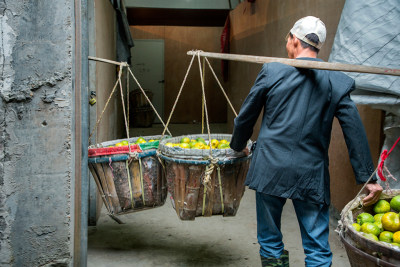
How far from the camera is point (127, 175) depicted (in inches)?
117

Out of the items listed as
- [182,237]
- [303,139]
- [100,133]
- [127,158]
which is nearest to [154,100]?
[100,133]

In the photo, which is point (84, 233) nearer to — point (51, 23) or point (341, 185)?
point (51, 23)

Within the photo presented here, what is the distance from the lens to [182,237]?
12.8ft

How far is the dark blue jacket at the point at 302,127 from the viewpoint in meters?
2.25

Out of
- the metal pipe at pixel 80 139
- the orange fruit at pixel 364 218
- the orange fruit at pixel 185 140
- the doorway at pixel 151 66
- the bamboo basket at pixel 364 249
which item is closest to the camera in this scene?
the bamboo basket at pixel 364 249

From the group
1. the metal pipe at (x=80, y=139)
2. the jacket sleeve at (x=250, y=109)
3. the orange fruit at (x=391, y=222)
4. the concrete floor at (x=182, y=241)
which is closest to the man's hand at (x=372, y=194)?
the orange fruit at (x=391, y=222)

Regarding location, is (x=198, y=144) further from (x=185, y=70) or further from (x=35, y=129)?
(x=185, y=70)

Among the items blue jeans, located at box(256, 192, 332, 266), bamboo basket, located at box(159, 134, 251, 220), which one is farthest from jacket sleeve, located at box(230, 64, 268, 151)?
blue jeans, located at box(256, 192, 332, 266)

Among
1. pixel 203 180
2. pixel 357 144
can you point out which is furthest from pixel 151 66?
pixel 357 144

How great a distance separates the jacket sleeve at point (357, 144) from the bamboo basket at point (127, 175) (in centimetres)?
138

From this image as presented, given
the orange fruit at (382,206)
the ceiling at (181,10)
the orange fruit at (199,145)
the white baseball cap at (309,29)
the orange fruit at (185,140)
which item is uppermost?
the ceiling at (181,10)

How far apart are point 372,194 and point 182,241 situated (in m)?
2.03

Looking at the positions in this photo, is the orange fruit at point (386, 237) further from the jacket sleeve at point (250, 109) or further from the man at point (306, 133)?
the jacket sleeve at point (250, 109)

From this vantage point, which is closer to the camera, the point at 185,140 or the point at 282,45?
the point at 185,140
